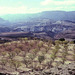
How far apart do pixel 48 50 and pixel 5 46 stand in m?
17.6

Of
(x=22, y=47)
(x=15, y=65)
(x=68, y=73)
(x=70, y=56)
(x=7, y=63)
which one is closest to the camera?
(x=68, y=73)

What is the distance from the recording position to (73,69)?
22188 millimetres

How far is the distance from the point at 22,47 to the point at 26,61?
1646 centimetres

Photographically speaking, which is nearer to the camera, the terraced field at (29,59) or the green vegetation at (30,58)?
the terraced field at (29,59)

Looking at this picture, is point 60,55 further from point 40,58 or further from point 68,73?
point 68,73

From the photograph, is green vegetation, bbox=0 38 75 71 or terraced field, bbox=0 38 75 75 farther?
green vegetation, bbox=0 38 75 71

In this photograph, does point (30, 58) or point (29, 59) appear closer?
point (29, 59)

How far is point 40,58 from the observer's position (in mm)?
48438

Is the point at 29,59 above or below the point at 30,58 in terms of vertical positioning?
below

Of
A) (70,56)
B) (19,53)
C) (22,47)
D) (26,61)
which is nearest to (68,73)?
(26,61)

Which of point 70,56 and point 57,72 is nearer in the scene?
point 57,72

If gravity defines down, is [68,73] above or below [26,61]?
above

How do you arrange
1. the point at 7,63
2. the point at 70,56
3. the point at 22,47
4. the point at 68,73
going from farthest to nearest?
the point at 22,47 < the point at 70,56 < the point at 7,63 < the point at 68,73

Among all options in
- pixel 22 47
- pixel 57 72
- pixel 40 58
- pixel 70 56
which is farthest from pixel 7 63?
pixel 57 72
